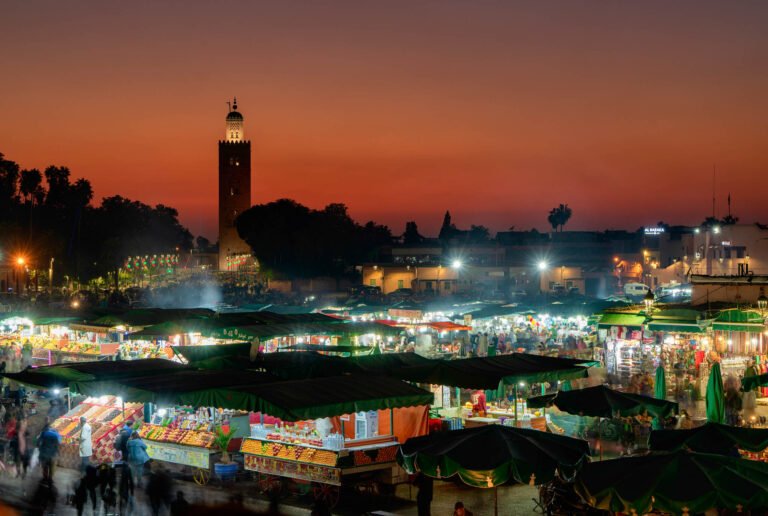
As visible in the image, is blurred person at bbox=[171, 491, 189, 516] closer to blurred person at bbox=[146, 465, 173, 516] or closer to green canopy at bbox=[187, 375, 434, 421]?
blurred person at bbox=[146, 465, 173, 516]

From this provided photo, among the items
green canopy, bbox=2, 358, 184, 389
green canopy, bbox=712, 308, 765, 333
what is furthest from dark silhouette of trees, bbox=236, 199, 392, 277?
green canopy, bbox=2, 358, 184, 389

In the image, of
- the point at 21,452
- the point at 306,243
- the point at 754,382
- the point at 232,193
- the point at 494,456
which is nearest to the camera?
the point at 494,456

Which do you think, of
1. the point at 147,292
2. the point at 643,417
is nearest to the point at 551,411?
the point at 643,417

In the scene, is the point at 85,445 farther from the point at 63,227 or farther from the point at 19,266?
the point at 63,227

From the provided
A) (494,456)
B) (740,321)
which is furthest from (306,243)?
(494,456)

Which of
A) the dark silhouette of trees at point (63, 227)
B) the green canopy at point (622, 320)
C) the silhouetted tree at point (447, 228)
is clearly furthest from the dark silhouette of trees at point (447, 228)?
the green canopy at point (622, 320)

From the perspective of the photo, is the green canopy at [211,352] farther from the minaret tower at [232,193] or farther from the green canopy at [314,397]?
the minaret tower at [232,193]

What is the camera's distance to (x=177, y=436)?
14.7 m

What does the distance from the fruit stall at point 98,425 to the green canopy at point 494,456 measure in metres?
6.67

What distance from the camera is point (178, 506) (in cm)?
1200

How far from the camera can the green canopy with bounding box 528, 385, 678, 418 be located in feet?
45.1

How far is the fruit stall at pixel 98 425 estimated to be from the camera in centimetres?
1539

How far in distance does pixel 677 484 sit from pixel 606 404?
5.05m

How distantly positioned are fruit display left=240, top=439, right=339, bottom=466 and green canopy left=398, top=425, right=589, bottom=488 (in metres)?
2.25
